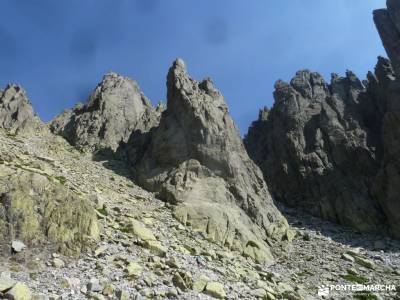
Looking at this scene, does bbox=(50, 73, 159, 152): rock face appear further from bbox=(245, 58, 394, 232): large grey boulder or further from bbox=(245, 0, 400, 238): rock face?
bbox=(245, 0, 400, 238): rock face

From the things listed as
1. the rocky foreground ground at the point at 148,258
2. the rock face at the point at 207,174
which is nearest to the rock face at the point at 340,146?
the rocky foreground ground at the point at 148,258

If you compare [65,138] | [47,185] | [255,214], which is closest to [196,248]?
[47,185]

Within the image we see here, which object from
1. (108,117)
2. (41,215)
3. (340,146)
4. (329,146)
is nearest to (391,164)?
(340,146)

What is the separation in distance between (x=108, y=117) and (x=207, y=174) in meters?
30.0

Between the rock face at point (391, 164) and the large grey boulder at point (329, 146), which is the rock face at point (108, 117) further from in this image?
the rock face at point (391, 164)

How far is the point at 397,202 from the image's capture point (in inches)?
2746

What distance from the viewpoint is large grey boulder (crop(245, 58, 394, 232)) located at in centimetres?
7644

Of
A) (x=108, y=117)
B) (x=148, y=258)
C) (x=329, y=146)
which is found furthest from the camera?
(x=329, y=146)

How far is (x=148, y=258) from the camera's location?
30219 millimetres

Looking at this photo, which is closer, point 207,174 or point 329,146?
point 207,174

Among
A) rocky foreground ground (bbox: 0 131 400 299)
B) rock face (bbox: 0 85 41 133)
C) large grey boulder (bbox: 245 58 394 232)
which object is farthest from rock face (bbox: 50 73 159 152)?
large grey boulder (bbox: 245 58 394 232)

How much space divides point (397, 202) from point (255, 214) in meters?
29.0

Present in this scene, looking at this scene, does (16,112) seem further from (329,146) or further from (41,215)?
(329,146)

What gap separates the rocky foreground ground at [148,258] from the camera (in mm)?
24172
